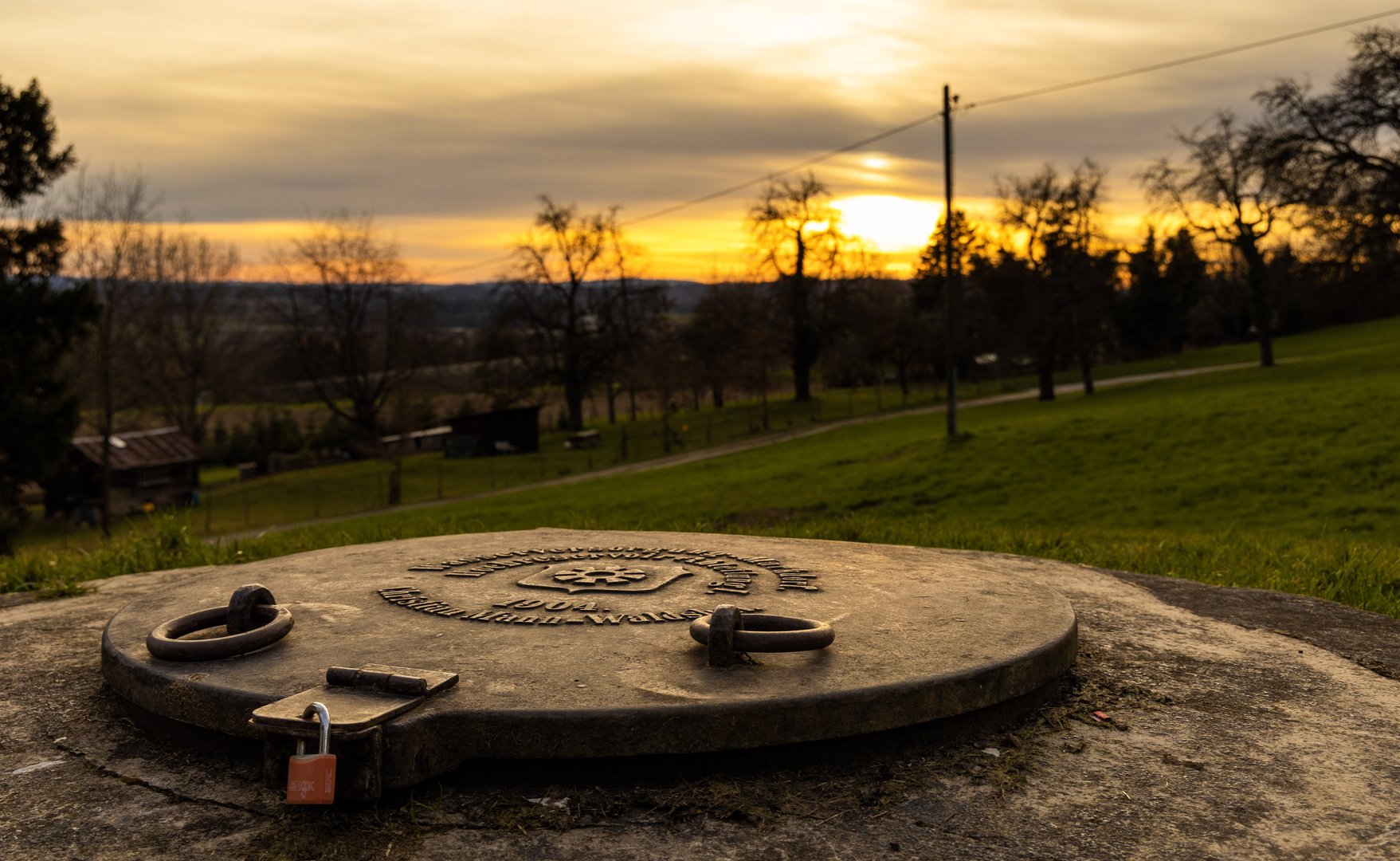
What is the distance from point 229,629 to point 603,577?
69.9 inches

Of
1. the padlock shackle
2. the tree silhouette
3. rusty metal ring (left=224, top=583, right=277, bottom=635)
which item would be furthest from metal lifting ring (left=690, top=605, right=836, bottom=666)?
the tree silhouette

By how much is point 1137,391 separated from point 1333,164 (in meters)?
10.6

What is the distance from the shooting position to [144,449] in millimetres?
40219

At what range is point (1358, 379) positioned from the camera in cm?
2838

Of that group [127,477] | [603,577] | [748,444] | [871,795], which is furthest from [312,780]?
[127,477]

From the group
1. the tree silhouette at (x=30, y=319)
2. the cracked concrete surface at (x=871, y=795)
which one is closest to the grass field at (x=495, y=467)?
the tree silhouette at (x=30, y=319)

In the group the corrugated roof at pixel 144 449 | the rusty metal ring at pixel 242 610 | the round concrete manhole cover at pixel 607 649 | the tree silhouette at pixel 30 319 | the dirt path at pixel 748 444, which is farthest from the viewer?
the corrugated roof at pixel 144 449

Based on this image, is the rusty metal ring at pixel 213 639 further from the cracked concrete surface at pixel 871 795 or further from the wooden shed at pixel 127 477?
the wooden shed at pixel 127 477

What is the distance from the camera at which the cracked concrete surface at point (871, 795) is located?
264 cm

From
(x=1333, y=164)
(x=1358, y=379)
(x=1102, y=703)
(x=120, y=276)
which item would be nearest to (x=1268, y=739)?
(x=1102, y=703)

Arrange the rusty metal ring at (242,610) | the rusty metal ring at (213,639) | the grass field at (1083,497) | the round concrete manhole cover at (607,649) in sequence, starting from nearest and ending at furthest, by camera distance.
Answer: the round concrete manhole cover at (607,649)
the rusty metal ring at (213,639)
the rusty metal ring at (242,610)
the grass field at (1083,497)

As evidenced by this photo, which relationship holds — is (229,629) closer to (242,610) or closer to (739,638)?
(242,610)

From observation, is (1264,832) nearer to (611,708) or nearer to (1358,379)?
(611,708)

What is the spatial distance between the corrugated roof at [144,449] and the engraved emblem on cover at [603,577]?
40.1 metres
